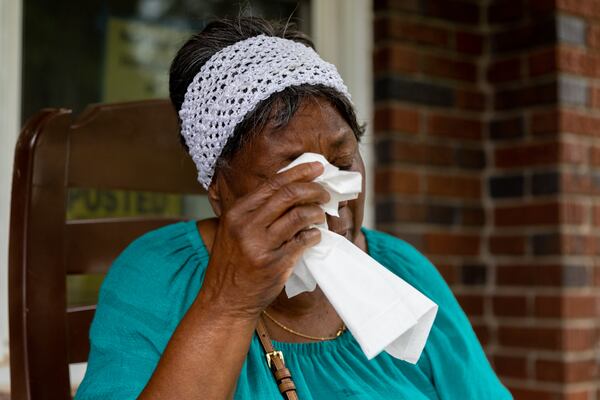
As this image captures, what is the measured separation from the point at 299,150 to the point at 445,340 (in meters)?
0.62

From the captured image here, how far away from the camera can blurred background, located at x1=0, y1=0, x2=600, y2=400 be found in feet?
9.39

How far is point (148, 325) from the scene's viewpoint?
61.7 inches

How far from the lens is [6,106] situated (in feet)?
8.30

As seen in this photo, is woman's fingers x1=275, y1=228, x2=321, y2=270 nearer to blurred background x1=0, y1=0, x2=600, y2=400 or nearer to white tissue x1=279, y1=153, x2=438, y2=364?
white tissue x1=279, y1=153, x2=438, y2=364

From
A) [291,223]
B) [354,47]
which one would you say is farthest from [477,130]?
[291,223]

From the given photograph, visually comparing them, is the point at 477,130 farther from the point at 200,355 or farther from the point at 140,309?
the point at 200,355

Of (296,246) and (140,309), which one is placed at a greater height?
(296,246)

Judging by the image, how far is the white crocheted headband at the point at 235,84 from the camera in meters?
1.53

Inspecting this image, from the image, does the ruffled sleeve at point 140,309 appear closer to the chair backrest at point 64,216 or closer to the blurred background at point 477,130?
the chair backrest at point 64,216

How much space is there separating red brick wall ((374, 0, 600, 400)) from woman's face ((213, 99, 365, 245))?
1.39 meters

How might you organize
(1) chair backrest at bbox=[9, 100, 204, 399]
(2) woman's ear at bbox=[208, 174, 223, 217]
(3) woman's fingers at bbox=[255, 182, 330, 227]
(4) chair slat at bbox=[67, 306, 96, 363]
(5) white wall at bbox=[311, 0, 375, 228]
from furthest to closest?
(5) white wall at bbox=[311, 0, 375, 228] → (4) chair slat at bbox=[67, 306, 96, 363] → (1) chair backrest at bbox=[9, 100, 204, 399] → (2) woman's ear at bbox=[208, 174, 223, 217] → (3) woman's fingers at bbox=[255, 182, 330, 227]

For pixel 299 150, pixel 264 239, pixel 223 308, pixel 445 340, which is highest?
pixel 299 150

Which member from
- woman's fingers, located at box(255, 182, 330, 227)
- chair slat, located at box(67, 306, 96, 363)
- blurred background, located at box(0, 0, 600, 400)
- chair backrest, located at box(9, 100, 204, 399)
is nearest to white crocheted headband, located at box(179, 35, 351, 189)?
woman's fingers, located at box(255, 182, 330, 227)

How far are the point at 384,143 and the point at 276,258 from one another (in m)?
1.71
